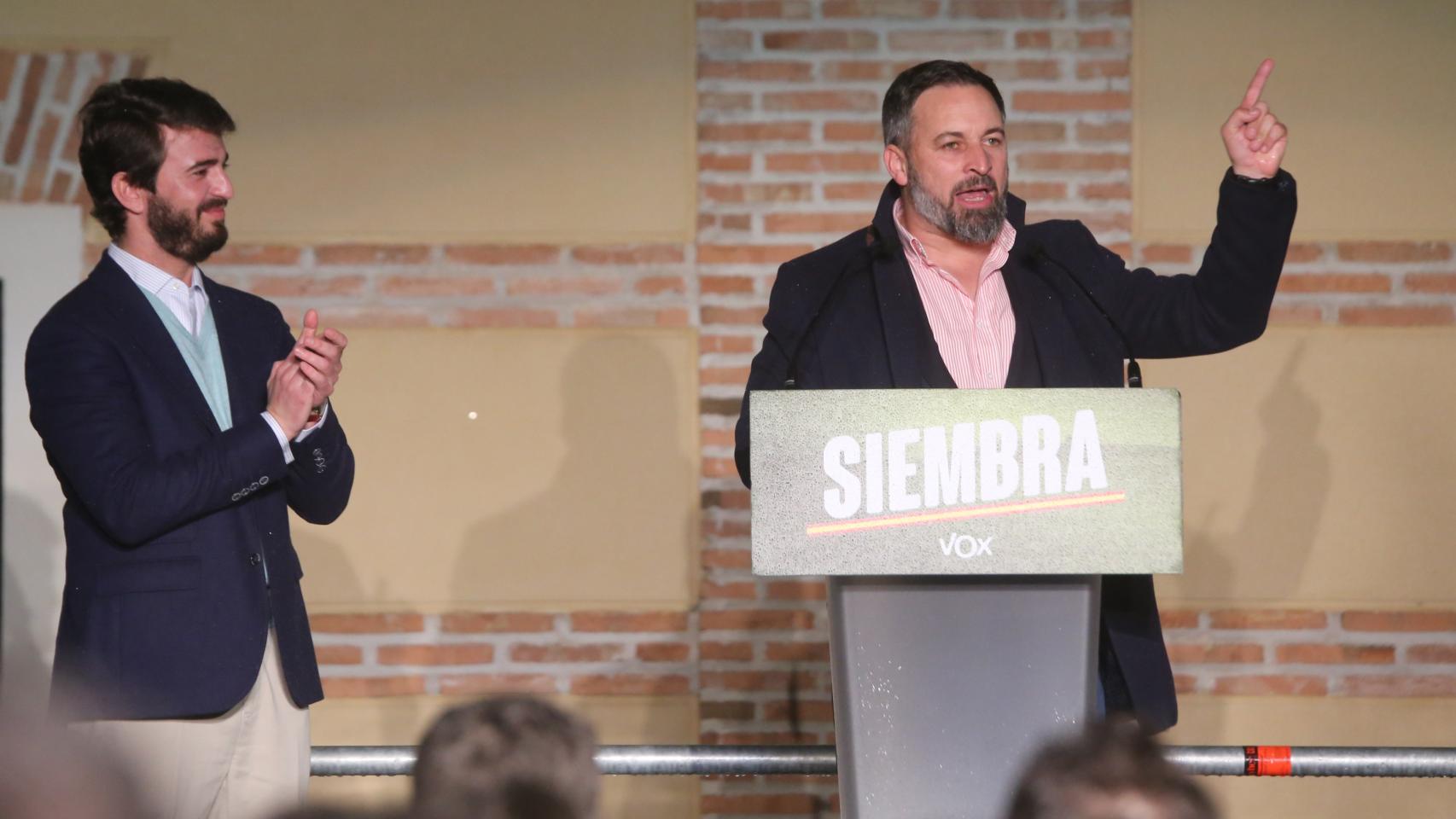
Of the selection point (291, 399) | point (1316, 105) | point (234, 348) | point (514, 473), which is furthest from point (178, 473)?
point (1316, 105)

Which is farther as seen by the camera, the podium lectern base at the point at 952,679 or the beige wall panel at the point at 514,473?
the beige wall panel at the point at 514,473

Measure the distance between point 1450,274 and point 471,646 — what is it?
2.49m

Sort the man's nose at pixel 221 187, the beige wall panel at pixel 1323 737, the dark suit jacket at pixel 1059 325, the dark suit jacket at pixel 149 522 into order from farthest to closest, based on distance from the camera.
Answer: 1. the beige wall panel at pixel 1323 737
2. the man's nose at pixel 221 187
3. the dark suit jacket at pixel 149 522
4. the dark suit jacket at pixel 1059 325

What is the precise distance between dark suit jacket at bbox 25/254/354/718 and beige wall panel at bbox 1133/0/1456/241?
233cm

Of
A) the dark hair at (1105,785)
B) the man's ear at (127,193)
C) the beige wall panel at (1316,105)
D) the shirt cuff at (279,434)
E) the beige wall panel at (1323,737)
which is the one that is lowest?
the beige wall panel at (1323,737)

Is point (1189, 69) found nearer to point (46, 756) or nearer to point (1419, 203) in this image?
point (1419, 203)

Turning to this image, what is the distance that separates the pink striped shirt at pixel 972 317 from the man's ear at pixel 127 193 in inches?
46.5

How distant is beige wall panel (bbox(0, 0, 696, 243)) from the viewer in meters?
4.00

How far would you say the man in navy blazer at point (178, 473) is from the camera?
2.36m

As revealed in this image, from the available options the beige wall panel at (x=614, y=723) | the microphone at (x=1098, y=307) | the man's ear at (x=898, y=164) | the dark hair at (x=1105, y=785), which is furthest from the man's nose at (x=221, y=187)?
the dark hair at (x=1105, y=785)

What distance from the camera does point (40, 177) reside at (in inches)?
158

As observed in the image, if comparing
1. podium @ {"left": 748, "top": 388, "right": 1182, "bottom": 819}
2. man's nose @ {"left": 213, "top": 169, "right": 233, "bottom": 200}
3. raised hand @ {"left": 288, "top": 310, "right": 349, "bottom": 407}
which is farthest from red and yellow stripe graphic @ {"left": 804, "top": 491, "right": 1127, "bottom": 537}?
man's nose @ {"left": 213, "top": 169, "right": 233, "bottom": 200}

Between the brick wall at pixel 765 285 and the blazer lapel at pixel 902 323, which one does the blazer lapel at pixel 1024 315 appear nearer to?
the blazer lapel at pixel 902 323

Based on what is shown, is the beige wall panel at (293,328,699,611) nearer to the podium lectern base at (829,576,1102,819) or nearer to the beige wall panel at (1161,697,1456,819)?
the beige wall panel at (1161,697,1456,819)
